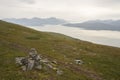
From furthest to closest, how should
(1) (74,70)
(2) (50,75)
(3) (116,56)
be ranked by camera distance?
(3) (116,56), (1) (74,70), (2) (50,75)

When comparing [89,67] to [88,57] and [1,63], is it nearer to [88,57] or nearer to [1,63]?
[88,57]

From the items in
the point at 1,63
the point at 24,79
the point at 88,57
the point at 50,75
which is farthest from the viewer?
the point at 88,57

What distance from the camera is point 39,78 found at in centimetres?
3453

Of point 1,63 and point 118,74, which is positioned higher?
point 1,63

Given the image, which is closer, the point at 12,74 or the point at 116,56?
the point at 12,74

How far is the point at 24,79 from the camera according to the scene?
33.4m

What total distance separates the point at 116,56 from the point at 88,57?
37.7 ft

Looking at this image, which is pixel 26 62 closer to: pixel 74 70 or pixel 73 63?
pixel 74 70

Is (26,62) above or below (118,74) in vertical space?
above

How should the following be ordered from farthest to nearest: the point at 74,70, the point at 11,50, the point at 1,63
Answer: the point at 11,50, the point at 74,70, the point at 1,63

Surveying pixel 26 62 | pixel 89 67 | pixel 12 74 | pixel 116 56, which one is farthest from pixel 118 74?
pixel 12 74

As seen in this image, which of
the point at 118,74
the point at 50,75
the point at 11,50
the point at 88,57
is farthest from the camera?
the point at 88,57

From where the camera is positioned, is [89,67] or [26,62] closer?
[26,62]

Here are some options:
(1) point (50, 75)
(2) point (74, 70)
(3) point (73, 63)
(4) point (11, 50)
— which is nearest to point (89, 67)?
(3) point (73, 63)
